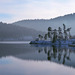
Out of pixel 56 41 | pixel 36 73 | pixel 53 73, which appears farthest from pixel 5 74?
pixel 56 41

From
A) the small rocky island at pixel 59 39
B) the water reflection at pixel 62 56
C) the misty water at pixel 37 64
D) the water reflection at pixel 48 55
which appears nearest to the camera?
Answer: the misty water at pixel 37 64

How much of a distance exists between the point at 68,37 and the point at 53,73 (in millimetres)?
140242

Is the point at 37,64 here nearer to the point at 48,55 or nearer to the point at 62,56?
the point at 62,56

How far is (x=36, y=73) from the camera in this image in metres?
29.5

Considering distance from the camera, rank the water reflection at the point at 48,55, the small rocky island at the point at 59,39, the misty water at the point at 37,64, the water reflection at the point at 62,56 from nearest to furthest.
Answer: the misty water at the point at 37,64, the water reflection at the point at 62,56, the water reflection at the point at 48,55, the small rocky island at the point at 59,39

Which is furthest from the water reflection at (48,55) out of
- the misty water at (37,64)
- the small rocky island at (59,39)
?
the small rocky island at (59,39)

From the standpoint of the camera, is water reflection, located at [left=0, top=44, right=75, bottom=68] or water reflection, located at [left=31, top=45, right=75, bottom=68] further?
water reflection, located at [left=0, top=44, right=75, bottom=68]

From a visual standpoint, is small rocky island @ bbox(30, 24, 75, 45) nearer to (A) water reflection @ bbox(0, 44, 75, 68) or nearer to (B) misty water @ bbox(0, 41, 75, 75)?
(A) water reflection @ bbox(0, 44, 75, 68)

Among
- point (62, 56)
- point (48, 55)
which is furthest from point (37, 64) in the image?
point (48, 55)

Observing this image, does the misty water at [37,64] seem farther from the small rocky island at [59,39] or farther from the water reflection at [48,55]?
the small rocky island at [59,39]

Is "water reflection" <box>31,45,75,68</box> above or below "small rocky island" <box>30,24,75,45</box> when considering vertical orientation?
below

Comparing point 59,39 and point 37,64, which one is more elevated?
point 59,39

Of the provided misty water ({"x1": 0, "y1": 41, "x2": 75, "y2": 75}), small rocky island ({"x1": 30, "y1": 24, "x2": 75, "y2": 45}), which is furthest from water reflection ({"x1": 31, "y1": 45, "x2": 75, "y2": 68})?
small rocky island ({"x1": 30, "y1": 24, "x2": 75, "y2": 45})

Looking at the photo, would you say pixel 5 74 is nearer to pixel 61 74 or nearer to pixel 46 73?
pixel 46 73
